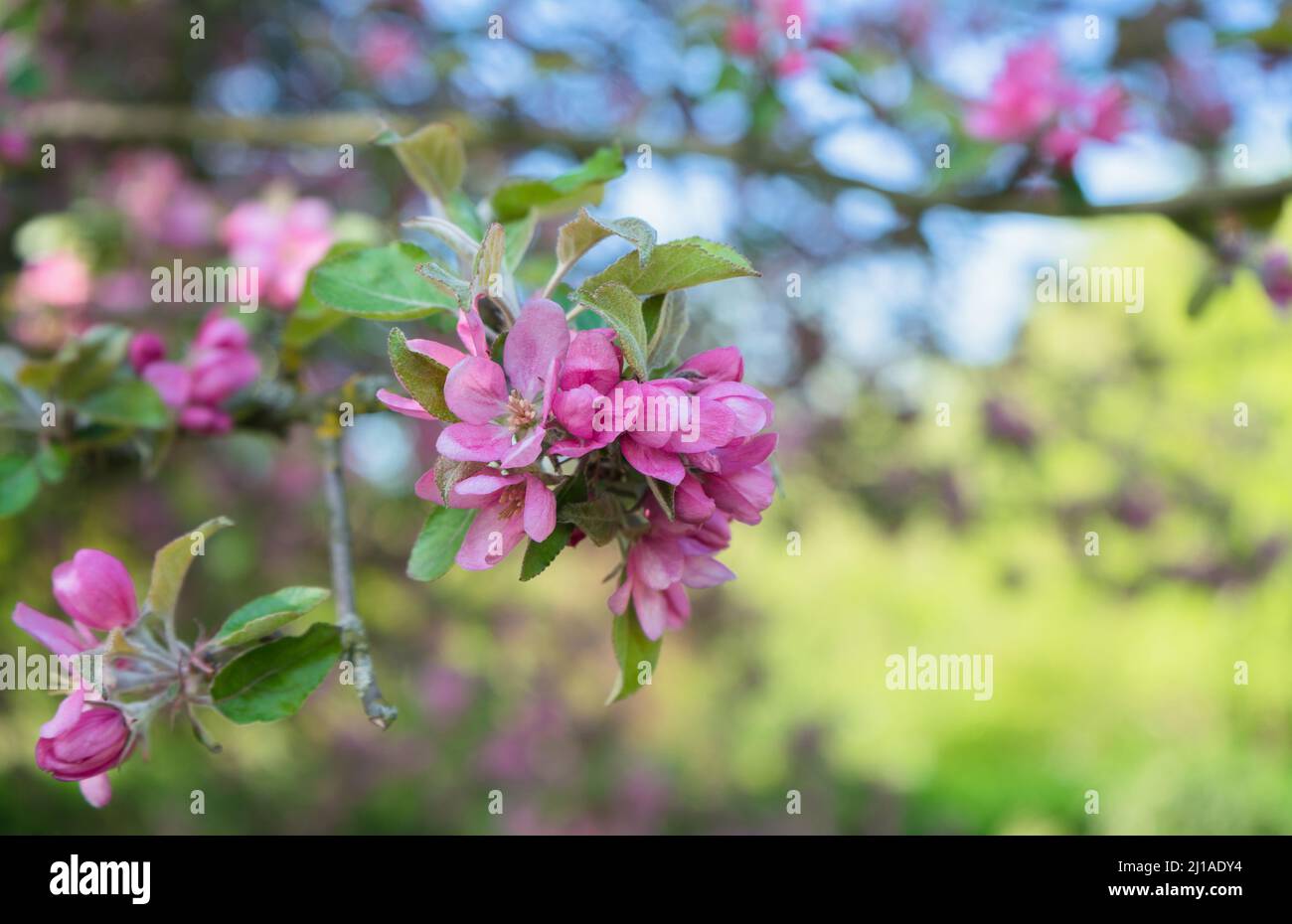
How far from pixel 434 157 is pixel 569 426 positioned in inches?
15.7

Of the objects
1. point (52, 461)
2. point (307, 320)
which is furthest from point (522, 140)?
point (52, 461)

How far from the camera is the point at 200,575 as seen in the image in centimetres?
302

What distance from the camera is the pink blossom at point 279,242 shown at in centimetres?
148

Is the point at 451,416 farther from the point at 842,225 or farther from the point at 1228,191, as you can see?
the point at 842,225

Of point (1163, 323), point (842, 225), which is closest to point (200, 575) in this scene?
point (842, 225)

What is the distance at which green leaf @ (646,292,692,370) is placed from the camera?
737mm

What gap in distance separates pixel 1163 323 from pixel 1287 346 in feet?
2.81

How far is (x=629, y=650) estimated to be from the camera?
82cm

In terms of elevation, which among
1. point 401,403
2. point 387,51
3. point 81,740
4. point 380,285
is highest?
point 387,51

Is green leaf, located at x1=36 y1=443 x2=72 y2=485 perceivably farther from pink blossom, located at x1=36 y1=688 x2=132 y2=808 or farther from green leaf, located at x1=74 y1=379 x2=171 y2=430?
pink blossom, located at x1=36 y1=688 x2=132 y2=808

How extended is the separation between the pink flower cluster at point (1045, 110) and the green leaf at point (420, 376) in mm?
1312

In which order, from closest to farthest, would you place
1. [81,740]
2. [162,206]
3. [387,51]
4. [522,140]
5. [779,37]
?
[81,740]
[779,37]
[522,140]
[162,206]
[387,51]

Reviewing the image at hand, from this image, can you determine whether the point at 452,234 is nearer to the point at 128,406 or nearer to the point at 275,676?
the point at 275,676

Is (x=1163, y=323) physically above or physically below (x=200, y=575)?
above
